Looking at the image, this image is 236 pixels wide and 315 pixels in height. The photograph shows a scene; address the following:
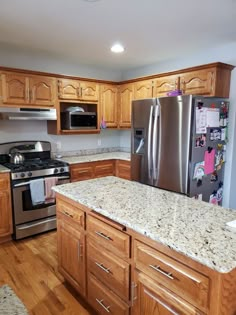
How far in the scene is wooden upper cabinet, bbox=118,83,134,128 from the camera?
4250 millimetres

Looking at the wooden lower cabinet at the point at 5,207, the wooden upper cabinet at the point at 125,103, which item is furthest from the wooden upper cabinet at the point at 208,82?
the wooden lower cabinet at the point at 5,207

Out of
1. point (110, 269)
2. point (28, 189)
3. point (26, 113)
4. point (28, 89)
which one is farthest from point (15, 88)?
point (110, 269)

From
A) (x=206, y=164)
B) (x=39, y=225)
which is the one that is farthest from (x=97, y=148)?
(x=206, y=164)

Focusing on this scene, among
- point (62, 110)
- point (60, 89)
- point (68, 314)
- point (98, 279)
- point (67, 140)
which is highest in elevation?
point (60, 89)

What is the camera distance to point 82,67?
169 inches

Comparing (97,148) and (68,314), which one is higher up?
(97,148)

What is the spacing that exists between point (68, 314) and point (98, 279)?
51 cm

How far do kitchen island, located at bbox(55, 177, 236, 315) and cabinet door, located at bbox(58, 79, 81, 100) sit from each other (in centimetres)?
202

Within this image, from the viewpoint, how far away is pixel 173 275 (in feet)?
3.95

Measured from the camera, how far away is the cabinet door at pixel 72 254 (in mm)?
1912

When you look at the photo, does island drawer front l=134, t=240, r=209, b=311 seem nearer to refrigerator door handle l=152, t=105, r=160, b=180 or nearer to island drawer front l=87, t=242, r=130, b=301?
island drawer front l=87, t=242, r=130, b=301

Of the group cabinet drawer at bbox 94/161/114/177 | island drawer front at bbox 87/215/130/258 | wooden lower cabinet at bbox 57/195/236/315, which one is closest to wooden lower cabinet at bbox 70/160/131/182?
cabinet drawer at bbox 94/161/114/177

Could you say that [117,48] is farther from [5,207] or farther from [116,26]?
[5,207]

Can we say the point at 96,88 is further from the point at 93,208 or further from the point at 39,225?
the point at 93,208
